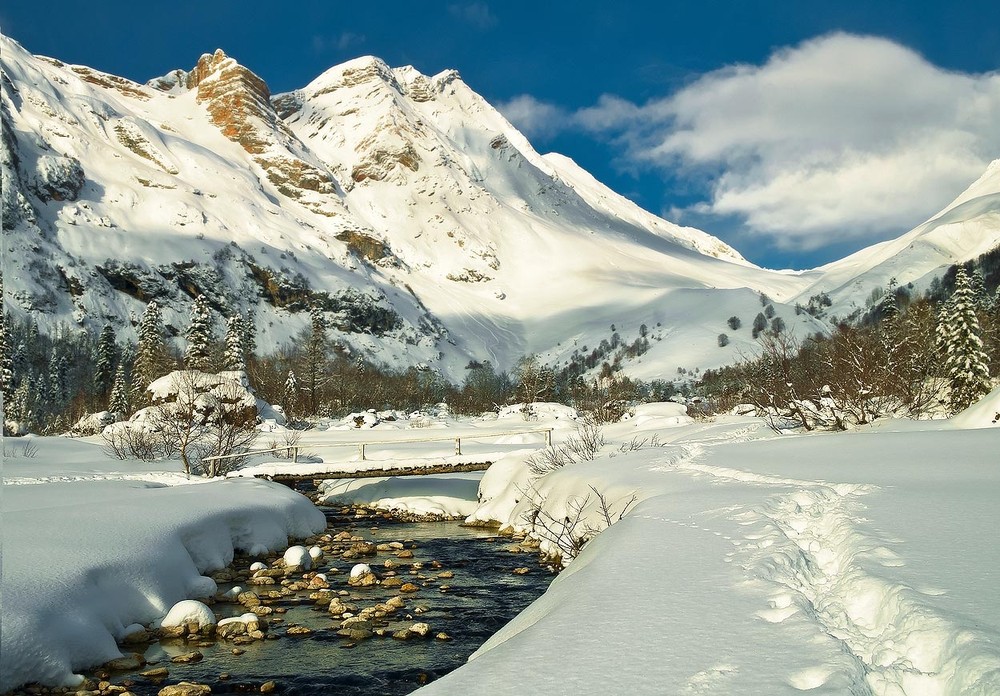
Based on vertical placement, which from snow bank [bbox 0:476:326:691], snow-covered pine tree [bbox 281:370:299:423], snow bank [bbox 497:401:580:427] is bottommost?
snow bank [bbox 0:476:326:691]

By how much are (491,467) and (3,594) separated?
17.9 metres

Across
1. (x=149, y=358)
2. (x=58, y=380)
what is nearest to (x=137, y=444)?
(x=149, y=358)

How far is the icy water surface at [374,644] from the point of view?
28.1 feet

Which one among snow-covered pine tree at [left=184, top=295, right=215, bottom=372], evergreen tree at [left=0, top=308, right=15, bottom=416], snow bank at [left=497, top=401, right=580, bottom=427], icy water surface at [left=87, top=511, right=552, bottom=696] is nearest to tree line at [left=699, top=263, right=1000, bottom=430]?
icy water surface at [left=87, top=511, right=552, bottom=696]

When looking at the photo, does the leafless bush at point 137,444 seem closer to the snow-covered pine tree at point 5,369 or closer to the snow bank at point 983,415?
the snow-covered pine tree at point 5,369

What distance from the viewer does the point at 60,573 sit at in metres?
9.51

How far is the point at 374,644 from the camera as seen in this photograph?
997cm

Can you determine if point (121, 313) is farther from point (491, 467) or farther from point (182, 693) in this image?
point (182, 693)

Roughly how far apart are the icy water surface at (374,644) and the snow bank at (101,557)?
787 millimetres

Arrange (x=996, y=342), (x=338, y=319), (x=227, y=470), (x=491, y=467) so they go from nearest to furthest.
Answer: (x=491, y=467)
(x=227, y=470)
(x=996, y=342)
(x=338, y=319)

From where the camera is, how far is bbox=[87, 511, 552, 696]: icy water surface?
8.57 meters

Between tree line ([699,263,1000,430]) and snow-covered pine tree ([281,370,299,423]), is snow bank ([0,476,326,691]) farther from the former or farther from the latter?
snow-covered pine tree ([281,370,299,423])

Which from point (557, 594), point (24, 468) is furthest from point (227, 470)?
point (557, 594)

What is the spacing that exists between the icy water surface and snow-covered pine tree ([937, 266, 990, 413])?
79.4 feet
